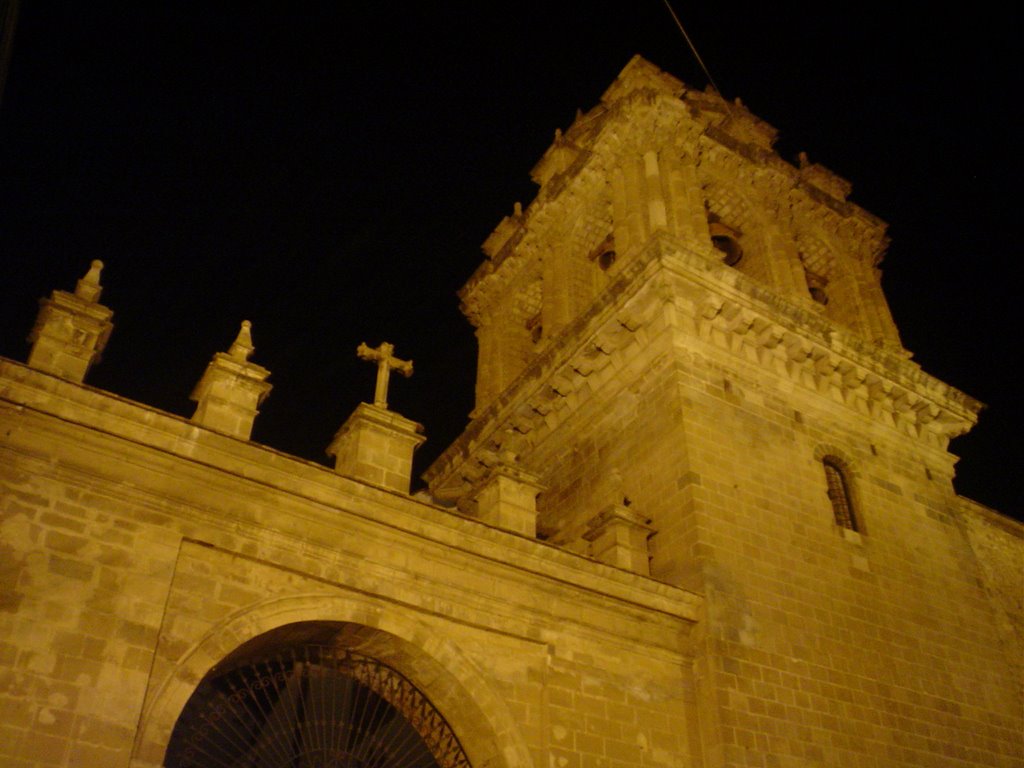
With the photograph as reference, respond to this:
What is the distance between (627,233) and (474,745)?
9.39 metres

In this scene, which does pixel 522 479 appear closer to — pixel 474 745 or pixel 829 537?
pixel 474 745

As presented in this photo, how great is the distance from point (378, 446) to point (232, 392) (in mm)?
1646

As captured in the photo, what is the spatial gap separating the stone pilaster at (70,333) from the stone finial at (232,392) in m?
1.05

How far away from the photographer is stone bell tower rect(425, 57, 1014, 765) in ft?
35.5

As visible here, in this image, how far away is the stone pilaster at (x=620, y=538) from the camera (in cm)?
1101

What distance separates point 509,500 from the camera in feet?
35.0

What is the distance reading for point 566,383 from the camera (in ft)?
48.1

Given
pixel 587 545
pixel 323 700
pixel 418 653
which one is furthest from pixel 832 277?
pixel 323 700

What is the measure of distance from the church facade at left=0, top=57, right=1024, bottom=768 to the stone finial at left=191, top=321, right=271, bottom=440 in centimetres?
3

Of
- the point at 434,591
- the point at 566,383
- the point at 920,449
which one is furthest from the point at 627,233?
the point at 434,591

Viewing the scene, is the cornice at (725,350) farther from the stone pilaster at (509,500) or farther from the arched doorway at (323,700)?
the arched doorway at (323,700)

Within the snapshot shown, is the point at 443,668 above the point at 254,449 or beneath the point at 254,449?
beneath

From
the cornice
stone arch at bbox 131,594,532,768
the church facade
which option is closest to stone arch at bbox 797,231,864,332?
the church facade

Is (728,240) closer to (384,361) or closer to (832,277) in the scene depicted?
(832,277)
